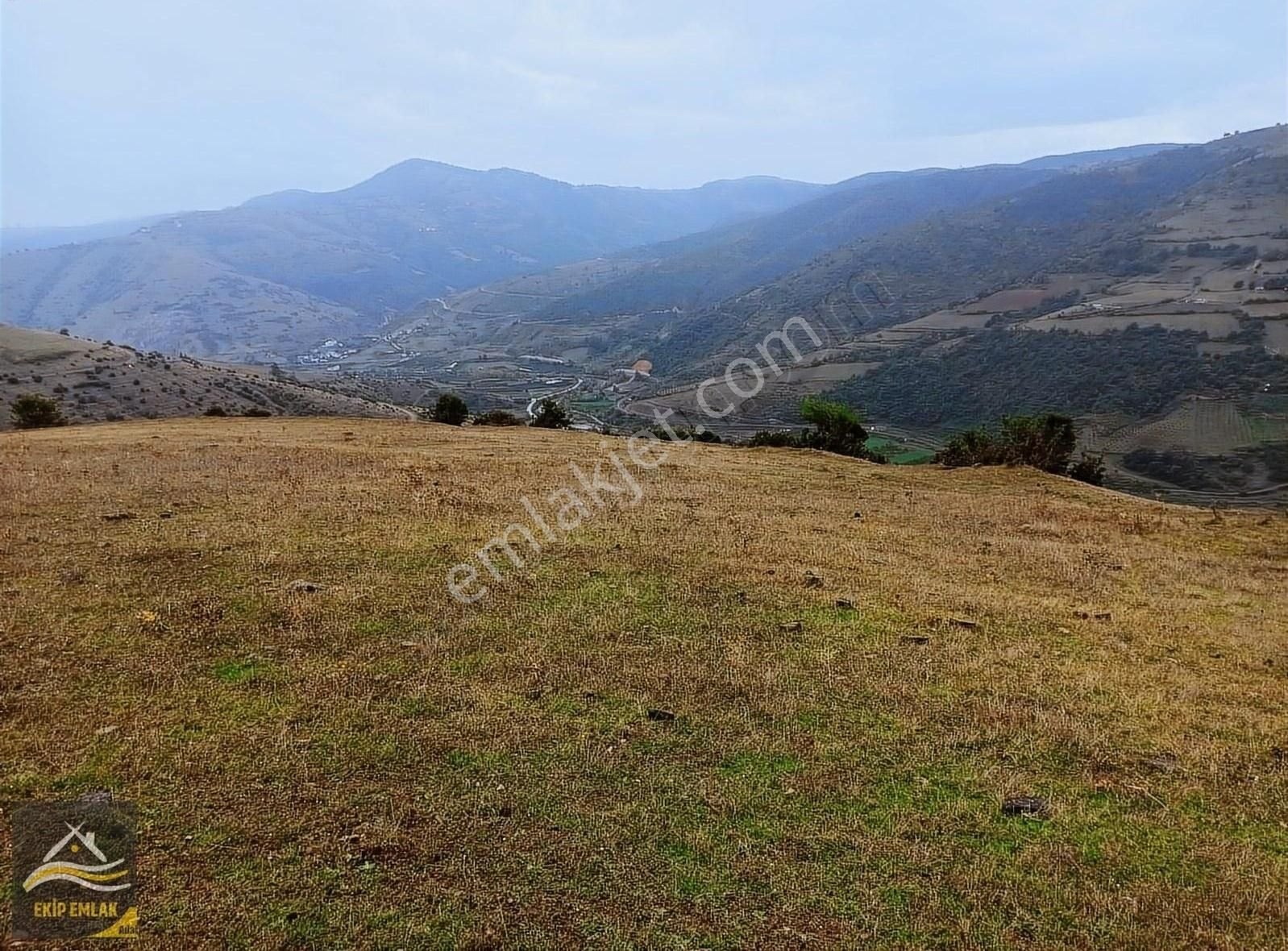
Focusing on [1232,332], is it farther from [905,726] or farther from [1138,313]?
[905,726]

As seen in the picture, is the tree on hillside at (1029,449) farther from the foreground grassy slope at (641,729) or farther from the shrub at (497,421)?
the shrub at (497,421)

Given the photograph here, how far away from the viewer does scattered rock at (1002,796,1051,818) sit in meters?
5.95

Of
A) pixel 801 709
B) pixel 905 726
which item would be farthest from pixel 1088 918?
pixel 801 709

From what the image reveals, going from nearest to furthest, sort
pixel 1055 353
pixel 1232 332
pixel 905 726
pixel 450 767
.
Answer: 1. pixel 450 767
2. pixel 905 726
3. pixel 1232 332
4. pixel 1055 353

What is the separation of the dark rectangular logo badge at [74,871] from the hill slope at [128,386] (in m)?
54.2

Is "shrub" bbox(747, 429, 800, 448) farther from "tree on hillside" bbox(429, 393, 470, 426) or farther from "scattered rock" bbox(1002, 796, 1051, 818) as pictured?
"scattered rock" bbox(1002, 796, 1051, 818)

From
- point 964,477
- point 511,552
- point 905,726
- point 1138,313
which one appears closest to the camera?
point 905,726

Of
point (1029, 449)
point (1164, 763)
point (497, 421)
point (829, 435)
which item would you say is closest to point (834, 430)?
point (829, 435)

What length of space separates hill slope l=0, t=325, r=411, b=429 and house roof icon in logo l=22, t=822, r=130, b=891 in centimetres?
5452

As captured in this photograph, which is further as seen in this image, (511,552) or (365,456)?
(365,456)

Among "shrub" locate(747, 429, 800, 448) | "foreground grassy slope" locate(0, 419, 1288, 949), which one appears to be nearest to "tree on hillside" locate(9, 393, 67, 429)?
"foreground grassy slope" locate(0, 419, 1288, 949)

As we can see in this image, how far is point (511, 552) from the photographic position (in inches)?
456

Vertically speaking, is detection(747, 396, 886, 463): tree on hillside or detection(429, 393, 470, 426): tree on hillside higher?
detection(429, 393, 470, 426): tree on hillside

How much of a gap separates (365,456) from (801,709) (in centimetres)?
1476
